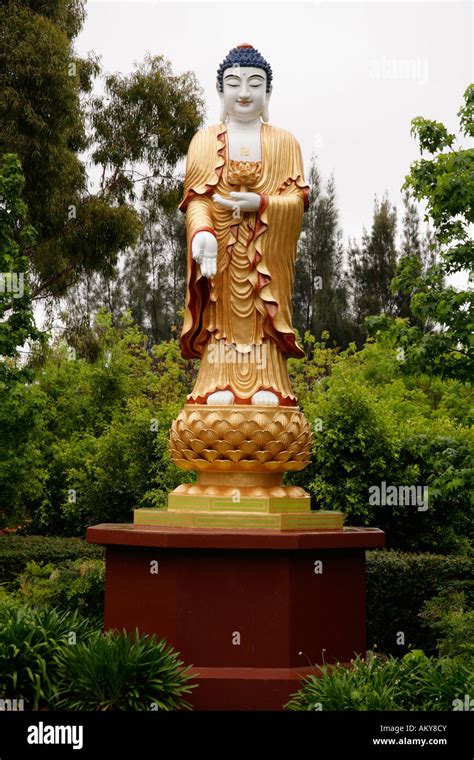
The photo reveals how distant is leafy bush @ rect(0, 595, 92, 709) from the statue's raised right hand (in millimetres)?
3095

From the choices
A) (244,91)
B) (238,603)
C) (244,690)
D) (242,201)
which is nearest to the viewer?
(244,690)

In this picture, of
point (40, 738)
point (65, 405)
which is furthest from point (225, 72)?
point (65, 405)

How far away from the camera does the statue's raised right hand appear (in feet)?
30.6

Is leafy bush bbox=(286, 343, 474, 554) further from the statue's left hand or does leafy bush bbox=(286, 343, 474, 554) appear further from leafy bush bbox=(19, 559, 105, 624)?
the statue's left hand

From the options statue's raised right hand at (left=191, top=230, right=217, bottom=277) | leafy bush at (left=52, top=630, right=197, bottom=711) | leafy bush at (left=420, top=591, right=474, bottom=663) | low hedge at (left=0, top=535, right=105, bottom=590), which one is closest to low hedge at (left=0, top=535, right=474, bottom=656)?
leafy bush at (left=420, top=591, right=474, bottom=663)

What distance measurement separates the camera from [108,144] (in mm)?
21672

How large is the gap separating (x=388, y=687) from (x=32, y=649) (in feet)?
8.48

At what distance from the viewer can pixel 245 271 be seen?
984cm

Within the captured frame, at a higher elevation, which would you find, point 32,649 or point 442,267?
point 442,267

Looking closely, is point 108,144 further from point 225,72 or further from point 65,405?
point 225,72
